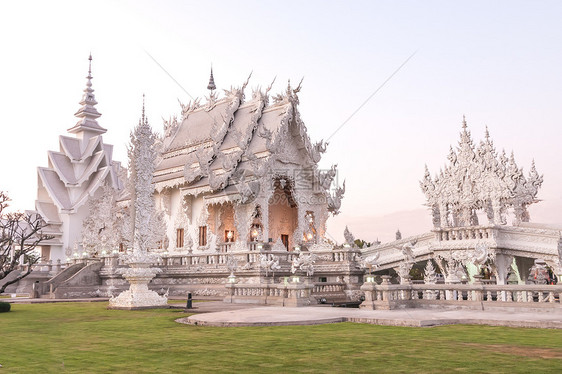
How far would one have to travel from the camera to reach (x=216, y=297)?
21484 mm

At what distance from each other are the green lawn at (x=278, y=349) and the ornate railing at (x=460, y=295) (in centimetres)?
348

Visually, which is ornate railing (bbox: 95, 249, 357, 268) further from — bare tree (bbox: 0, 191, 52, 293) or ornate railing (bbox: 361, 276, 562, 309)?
ornate railing (bbox: 361, 276, 562, 309)

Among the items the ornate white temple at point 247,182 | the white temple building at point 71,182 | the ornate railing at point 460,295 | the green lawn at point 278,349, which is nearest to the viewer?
the green lawn at point 278,349

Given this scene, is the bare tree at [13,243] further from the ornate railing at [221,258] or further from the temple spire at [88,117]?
the temple spire at [88,117]

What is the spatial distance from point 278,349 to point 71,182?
43.2 metres

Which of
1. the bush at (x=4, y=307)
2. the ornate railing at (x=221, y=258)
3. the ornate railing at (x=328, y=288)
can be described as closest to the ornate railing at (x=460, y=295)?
the ornate railing at (x=328, y=288)

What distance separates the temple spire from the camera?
50.0m

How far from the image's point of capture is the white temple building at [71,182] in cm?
4484

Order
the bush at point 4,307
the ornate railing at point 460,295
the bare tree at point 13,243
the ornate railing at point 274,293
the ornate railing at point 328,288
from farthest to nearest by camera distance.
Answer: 1. the ornate railing at point 328,288
2. the bare tree at point 13,243
3. the ornate railing at point 274,293
4. the bush at point 4,307
5. the ornate railing at point 460,295

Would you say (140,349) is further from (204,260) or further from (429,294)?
(204,260)

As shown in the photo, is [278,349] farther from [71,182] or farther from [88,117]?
[88,117]

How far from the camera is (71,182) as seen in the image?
152 feet

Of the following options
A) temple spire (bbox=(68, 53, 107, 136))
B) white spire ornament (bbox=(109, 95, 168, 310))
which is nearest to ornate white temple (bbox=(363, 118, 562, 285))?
white spire ornament (bbox=(109, 95, 168, 310))

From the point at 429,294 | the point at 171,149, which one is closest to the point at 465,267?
the point at 429,294
